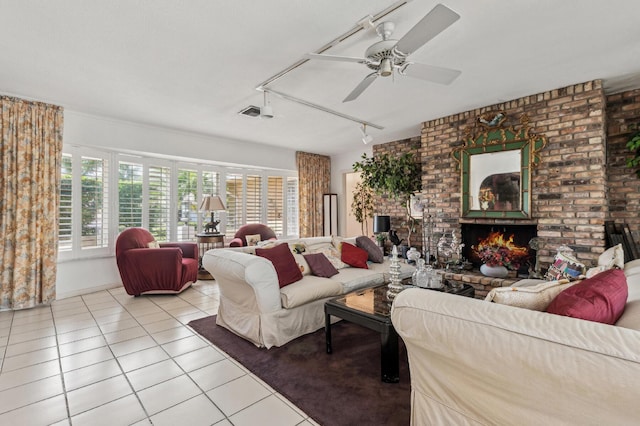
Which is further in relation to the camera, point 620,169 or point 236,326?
point 620,169

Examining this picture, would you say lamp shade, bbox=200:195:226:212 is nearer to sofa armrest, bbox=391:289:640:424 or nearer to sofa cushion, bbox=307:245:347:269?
sofa cushion, bbox=307:245:347:269

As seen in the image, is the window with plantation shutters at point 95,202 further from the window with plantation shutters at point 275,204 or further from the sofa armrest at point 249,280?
the window with plantation shutters at point 275,204

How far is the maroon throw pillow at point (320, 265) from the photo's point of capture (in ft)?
10.9

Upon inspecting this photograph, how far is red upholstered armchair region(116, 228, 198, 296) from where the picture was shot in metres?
4.04

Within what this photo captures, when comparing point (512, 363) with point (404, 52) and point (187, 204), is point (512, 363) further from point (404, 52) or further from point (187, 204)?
point (187, 204)

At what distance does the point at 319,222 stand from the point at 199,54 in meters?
5.04

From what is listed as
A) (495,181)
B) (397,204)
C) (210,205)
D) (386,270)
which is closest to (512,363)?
(386,270)

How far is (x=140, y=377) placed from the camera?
217cm

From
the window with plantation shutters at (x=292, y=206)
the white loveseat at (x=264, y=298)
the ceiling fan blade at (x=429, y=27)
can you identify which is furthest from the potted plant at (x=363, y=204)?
the ceiling fan blade at (x=429, y=27)

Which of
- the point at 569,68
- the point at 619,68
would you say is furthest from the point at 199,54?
the point at 619,68

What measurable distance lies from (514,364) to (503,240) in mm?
3736

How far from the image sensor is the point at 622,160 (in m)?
3.61

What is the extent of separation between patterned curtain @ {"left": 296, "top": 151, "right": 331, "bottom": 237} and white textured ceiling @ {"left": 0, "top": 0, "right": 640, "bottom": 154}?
281 centimetres

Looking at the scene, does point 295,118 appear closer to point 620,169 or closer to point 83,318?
point 83,318
